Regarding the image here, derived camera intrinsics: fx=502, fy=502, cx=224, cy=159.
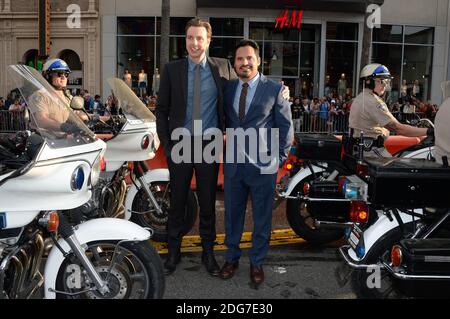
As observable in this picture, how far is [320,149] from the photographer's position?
4688 mm

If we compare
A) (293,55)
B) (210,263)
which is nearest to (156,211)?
(210,263)

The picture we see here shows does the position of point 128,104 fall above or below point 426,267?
above

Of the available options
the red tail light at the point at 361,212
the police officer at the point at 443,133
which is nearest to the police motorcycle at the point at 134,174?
the red tail light at the point at 361,212

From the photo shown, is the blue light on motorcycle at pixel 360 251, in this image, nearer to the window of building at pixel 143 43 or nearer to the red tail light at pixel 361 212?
the red tail light at pixel 361 212

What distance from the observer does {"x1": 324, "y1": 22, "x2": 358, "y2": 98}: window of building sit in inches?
852

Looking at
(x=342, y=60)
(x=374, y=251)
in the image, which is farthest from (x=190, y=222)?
(x=342, y=60)

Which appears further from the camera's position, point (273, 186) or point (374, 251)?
point (273, 186)

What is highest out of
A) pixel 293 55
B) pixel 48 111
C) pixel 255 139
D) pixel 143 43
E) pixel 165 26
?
pixel 165 26

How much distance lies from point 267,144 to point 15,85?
183 centimetres

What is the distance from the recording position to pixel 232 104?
395cm

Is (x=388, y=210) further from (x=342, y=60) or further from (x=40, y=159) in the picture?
(x=342, y=60)

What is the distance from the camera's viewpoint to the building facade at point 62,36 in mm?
21203

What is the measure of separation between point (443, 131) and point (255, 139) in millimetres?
1319

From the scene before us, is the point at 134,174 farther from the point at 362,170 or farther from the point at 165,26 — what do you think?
the point at 165,26
